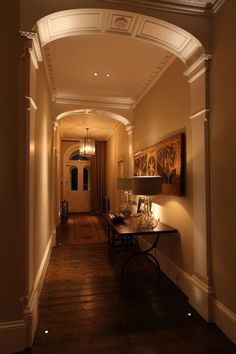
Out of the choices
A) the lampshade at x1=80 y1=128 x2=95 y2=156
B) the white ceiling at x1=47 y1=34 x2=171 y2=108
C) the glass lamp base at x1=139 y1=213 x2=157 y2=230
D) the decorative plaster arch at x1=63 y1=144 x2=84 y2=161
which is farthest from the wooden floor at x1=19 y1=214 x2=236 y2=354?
the decorative plaster arch at x1=63 y1=144 x2=84 y2=161

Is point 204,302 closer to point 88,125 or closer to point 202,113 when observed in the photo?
point 202,113

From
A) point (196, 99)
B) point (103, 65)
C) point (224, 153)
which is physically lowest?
point (224, 153)

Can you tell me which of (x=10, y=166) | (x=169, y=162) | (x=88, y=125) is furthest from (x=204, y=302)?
(x=88, y=125)

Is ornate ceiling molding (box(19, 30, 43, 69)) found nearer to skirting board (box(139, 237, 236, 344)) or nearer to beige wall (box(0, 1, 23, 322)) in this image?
beige wall (box(0, 1, 23, 322))

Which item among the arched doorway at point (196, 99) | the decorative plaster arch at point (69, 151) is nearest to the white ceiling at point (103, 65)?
the arched doorway at point (196, 99)

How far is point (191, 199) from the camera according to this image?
2.80m

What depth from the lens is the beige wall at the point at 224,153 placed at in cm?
207

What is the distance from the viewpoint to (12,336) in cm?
191

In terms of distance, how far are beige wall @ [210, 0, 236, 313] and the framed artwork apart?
642mm

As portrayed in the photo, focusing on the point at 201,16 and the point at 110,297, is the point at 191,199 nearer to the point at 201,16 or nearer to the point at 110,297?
the point at 110,297

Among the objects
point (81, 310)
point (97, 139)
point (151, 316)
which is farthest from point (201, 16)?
point (97, 139)

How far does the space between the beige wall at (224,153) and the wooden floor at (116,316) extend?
47 centimetres

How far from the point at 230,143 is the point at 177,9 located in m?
1.52

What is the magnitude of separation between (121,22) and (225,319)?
10.3 ft
